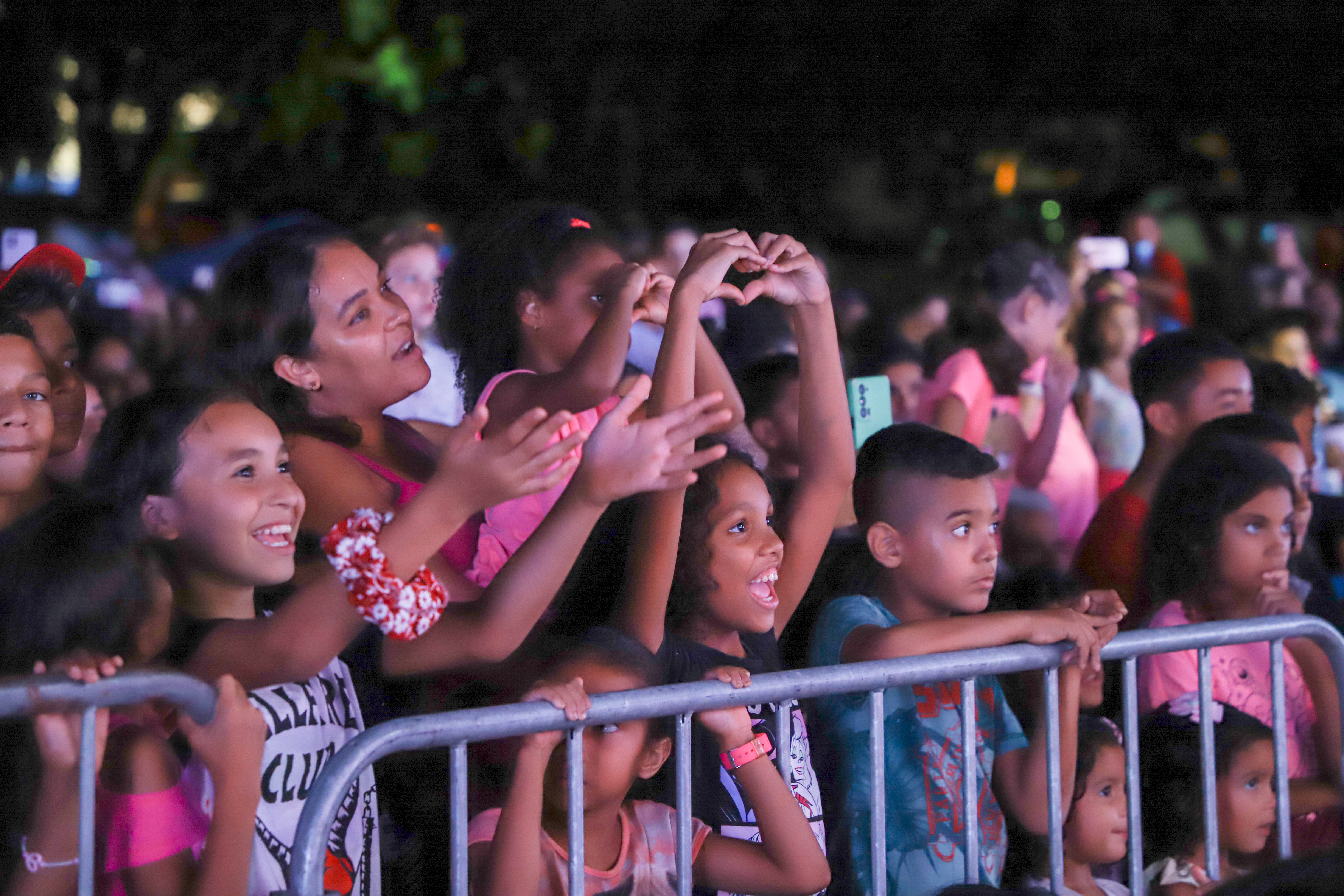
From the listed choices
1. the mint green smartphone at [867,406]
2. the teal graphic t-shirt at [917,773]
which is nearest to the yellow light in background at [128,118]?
the mint green smartphone at [867,406]

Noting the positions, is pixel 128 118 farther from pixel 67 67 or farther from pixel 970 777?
pixel 970 777

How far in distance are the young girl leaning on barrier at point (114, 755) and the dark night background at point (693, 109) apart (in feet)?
45.0

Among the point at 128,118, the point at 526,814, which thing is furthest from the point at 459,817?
the point at 128,118

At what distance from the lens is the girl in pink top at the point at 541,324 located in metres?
2.94

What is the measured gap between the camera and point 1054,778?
2.87 metres

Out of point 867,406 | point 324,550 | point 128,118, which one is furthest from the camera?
point 128,118

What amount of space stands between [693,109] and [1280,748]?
17.5 metres

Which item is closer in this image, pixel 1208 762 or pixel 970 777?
pixel 970 777

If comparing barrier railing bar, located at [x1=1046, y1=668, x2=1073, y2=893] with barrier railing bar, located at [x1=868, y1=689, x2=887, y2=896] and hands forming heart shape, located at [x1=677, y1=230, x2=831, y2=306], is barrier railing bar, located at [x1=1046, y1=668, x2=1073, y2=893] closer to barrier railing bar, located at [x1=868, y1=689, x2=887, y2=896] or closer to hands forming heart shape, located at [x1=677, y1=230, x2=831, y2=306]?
barrier railing bar, located at [x1=868, y1=689, x2=887, y2=896]

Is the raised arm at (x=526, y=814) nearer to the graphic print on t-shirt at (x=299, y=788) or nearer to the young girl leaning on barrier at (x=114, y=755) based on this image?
the graphic print on t-shirt at (x=299, y=788)

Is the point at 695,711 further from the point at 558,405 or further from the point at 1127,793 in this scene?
the point at 1127,793

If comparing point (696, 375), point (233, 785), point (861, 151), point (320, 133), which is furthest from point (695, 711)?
point (861, 151)

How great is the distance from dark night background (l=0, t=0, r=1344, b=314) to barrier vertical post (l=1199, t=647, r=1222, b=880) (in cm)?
1315

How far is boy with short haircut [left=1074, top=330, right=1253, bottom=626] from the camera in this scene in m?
4.11
